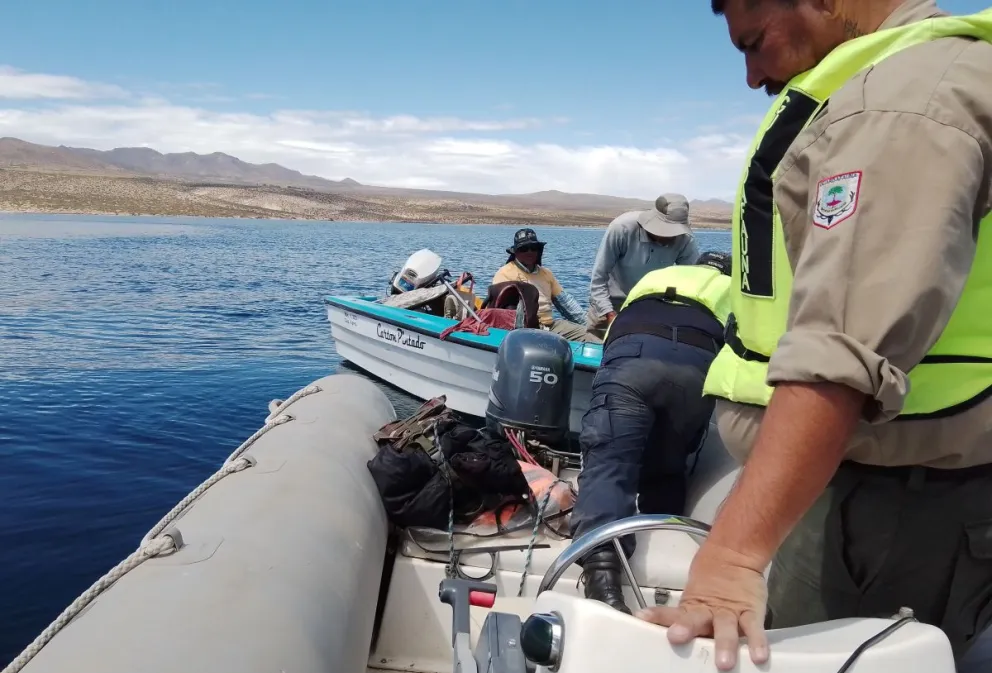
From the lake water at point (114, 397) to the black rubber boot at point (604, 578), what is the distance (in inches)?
131

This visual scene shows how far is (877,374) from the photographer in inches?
39.9

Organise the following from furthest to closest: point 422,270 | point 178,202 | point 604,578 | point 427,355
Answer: point 178,202 < point 422,270 < point 427,355 < point 604,578

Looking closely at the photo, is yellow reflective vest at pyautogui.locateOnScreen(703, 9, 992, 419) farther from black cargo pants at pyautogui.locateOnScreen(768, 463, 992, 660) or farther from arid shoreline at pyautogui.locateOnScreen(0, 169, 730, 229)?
arid shoreline at pyautogui.locateOnScreen(0, 169, 730, 229)

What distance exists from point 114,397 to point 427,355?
12.6 ft

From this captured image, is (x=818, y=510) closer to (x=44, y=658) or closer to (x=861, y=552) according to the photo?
(x=861, y=552)

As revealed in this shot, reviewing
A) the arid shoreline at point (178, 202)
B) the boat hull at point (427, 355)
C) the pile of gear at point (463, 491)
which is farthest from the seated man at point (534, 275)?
the arid shoreline at point (178, 202)

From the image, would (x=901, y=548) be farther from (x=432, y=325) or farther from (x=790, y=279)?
(x=432, y=325)

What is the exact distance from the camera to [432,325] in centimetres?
811

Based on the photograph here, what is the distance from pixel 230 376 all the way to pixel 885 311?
10134mm

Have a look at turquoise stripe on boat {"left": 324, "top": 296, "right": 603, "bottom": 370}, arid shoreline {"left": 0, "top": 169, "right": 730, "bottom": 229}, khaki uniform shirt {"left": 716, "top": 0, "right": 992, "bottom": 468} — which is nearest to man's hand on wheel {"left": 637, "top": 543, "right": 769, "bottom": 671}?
khaki uniform shirt {"left": 716, "top": 0, "right": 992, "bottom": 468}

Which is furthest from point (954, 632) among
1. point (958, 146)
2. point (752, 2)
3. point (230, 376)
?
point (230, 376)

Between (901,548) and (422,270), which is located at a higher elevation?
(901,548)

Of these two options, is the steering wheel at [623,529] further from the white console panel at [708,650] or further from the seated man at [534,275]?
the seated man at [534,275]

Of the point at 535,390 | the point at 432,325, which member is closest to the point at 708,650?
the point at 535,390
